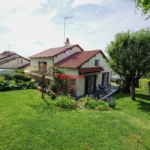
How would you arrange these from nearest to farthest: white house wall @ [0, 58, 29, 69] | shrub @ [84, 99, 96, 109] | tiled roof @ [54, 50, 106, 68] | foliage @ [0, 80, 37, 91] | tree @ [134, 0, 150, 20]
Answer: tree @ [134, 0, 150, 20]
shrub @ [84, 99, 96, 109]
tiled roof @ [54, 50, 106, 68]
foliage @ [0, 80, 37, 91]
white house wall @ [0, 58, 29, 69]

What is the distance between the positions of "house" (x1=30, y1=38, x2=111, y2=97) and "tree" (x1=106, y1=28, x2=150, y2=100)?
356 cm

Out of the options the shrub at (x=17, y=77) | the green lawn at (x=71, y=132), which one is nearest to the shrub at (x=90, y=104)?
the green lawn at (x=71, y=132)

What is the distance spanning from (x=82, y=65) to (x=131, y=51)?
5.52 m

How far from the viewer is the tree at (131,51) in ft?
29.1

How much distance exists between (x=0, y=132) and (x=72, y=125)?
11.5ft

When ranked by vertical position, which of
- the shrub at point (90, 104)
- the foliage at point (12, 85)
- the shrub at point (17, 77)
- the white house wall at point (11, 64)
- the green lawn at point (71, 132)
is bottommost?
the green lawn at point (71, 132)

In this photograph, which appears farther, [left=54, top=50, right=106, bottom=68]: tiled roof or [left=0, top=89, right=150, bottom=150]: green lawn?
[left=54, top=50, right=106, bottom=68]: tiled roof

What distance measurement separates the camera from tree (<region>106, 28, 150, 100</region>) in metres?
8.86

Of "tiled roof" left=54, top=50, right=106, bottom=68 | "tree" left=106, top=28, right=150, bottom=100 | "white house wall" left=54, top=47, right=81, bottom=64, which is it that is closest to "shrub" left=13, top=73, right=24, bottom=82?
"white house wall" left=54, top=47, right=81, bottom=64

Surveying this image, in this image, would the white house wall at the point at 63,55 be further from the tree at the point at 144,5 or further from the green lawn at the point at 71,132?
the tree at the point at 144,5

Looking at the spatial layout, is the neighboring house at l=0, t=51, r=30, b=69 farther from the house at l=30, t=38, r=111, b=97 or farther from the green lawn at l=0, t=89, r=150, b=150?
the green lawn at l=0, t=89, r=150, b=150

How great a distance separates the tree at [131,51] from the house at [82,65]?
3565 mm

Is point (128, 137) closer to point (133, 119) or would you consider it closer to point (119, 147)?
point (119, 147)

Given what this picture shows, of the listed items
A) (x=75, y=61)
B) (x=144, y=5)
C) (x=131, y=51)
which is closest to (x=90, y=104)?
(x=131, y=51)
